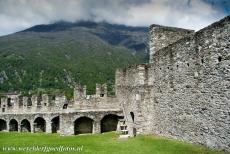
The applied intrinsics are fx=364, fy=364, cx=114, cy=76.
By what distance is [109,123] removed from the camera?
35.2m

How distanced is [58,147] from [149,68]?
967 cm

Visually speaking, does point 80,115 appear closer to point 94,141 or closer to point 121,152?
point 94,141

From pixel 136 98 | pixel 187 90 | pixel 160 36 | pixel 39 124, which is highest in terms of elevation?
pixel 160 36

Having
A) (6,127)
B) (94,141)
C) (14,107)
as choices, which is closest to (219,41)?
(94,141)

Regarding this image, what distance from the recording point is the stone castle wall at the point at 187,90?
1928 cm

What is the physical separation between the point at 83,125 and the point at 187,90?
14.3 m

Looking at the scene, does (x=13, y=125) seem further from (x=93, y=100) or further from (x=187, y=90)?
(x=187, y=90)

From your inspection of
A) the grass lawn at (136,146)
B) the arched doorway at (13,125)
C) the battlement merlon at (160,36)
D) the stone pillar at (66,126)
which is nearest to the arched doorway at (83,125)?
the stone pillar at (66,126)

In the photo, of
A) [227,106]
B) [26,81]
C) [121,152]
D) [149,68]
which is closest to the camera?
[227,106]

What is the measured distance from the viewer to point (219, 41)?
63.4ft

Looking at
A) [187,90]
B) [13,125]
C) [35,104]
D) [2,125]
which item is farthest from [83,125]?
[2,125]

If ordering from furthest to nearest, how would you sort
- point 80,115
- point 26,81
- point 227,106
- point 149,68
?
point 26,81 → point 80,115 → point 149,68 → point 227,106

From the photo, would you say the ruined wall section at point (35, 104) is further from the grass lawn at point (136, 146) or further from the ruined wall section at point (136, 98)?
the grass lawn at point (136, 146)

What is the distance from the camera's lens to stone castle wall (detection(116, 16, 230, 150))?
19281mm
